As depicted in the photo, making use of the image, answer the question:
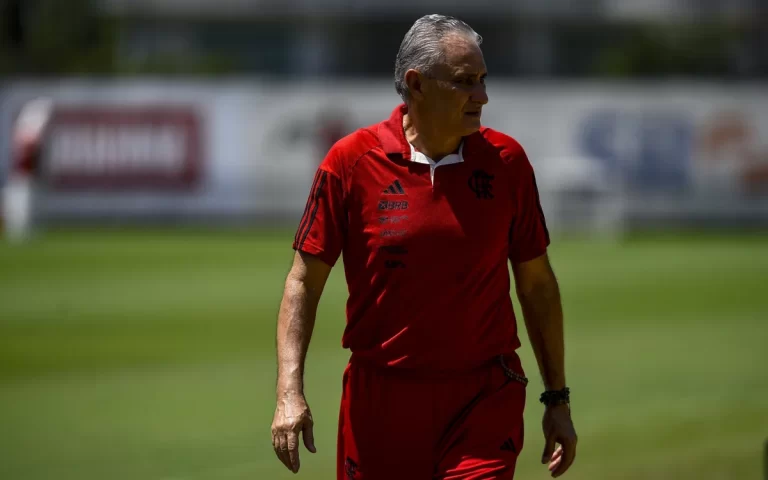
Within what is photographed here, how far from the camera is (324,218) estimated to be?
14.8 feet

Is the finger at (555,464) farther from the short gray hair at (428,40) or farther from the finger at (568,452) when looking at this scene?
the short gray hair at (428,40)

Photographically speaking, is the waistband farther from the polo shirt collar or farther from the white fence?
the white fence

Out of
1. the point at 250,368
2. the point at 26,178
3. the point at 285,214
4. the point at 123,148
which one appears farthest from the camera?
the point at 285,214

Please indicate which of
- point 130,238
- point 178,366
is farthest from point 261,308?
point 130,238

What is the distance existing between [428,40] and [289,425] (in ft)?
4.77

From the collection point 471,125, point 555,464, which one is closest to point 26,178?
point 555,464

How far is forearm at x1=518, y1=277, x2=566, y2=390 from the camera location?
4762 mm

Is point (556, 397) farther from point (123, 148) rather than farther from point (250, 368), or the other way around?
point (123, 148)

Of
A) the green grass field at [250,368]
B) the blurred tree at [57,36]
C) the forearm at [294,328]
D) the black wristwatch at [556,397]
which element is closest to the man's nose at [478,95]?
the forearm at [294,328]

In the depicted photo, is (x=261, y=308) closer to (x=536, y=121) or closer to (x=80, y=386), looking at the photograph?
(x=80, y=386)

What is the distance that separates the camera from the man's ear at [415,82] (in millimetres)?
4512

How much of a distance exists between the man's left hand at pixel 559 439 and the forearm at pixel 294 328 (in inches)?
40.2

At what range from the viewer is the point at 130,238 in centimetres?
2992

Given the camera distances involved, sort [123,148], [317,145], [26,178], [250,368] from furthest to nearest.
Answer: [317,145]
[123,148]
[26,178]
[250,368]
